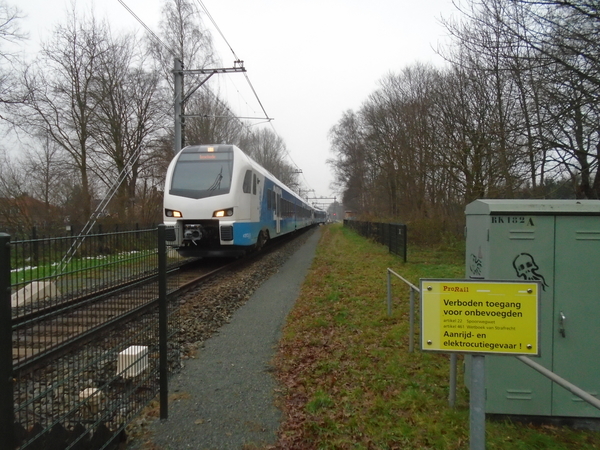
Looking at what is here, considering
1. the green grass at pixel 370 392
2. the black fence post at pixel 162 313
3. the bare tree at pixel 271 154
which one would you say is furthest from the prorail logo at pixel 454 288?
the bare tree at pixel 271 154

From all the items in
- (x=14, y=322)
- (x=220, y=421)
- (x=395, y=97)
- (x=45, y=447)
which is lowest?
(x=220, y=421)

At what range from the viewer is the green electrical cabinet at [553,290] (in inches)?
133

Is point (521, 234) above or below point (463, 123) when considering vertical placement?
below

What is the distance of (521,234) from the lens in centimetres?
345

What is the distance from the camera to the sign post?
2.11 m

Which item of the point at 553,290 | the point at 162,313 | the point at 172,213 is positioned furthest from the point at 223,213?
the point at 553,290

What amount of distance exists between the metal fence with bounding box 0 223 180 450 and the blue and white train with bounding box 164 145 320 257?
7705 mm

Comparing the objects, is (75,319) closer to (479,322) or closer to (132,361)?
Answer: (132,361)

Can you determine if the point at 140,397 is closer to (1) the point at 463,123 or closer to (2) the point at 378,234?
(1) the point at 463,123

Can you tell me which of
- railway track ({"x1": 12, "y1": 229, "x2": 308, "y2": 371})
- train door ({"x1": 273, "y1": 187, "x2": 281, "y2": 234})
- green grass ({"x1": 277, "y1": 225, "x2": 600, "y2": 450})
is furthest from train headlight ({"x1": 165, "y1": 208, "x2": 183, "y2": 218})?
railway track ({"x1": 12, "y1": 229, "x2": 308, "y2": 371})

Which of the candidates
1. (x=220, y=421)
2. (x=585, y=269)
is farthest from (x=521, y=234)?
(x=220, y=421)

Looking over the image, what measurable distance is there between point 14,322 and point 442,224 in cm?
1852

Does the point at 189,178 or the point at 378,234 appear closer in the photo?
the point at 189,178

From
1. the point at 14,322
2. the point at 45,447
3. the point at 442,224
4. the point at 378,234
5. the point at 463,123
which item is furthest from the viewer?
the point at 378,234
